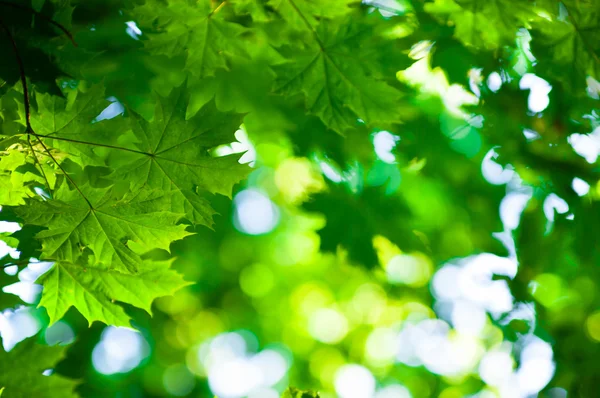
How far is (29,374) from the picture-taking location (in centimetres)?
176

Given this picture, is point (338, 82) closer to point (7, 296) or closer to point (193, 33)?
point (193, 33)

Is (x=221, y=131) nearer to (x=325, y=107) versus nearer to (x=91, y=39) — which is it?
(x=325, y=107)

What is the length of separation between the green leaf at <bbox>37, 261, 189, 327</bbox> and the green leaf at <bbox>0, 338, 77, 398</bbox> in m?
0.47

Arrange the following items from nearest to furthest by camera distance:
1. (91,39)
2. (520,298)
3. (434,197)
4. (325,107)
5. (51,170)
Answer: (51,170) → (325,107) → (91,39) → (520,298) → (434,197)

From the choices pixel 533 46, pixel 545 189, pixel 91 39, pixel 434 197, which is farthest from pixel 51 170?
pixel 434 197

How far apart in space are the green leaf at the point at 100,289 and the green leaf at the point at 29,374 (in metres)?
0.47

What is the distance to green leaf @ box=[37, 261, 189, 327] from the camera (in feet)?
4.59

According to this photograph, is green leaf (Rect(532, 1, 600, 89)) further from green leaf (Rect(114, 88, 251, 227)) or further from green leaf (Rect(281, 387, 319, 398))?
green leaf (Rect(281, 387, 319, 398))

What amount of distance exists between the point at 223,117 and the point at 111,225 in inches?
15.9

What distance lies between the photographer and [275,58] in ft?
6.03

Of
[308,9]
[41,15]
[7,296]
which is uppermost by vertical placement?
[41,15]

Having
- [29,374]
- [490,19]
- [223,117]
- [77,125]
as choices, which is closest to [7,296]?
[29,374]

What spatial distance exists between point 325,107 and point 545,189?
5.41 ft

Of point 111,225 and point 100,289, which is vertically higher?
point 111,225
